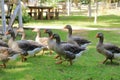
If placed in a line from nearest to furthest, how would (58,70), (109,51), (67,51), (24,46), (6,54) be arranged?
1. (6,54)
2. (58,70)
3. (67,51)
4. (109,51)
5. (24,46)

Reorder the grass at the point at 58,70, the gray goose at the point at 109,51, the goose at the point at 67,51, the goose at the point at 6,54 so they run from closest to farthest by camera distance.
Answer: the grass at the point at 58,70, the goose at the point at 6,54, the goose at the point at 67,51, the gray goose at the point at 109,51

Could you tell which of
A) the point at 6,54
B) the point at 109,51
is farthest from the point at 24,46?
the point at 109,51

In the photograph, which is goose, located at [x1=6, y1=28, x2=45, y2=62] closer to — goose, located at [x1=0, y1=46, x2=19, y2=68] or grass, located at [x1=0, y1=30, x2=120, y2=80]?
grass, located at [x1=0, y1=30, x2=120, y2=80]

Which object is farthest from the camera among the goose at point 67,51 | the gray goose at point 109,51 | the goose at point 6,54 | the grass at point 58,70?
the gray goose at point 109,51

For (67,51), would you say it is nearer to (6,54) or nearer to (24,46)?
(24,46)

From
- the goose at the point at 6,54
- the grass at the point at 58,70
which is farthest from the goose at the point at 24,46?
the goose at the point at 6,54

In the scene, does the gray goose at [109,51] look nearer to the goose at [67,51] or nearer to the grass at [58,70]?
the grass at [58,70]

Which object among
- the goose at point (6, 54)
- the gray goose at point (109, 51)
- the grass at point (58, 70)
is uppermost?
the goose at point (6, 54)

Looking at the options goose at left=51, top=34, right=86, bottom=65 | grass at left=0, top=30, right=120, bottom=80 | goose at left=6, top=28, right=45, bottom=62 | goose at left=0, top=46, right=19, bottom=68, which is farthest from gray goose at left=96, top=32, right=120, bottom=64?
goose at left=0, top=46, right=19, bottom=68

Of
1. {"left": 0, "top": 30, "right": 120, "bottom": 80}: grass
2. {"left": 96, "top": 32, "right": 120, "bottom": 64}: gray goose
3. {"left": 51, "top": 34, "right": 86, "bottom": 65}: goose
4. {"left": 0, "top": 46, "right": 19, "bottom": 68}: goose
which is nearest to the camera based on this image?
{"left": 0, "top": 30, "right": 120, "bottom": 80}: grass

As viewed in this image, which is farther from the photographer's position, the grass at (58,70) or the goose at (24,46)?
the goose at (24,46)

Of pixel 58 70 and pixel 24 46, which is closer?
pixel 58 70

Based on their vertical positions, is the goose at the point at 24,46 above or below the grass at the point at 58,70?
above

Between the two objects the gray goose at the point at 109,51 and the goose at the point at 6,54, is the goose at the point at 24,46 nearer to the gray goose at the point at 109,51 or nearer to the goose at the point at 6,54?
the goose at the point at 6,54
